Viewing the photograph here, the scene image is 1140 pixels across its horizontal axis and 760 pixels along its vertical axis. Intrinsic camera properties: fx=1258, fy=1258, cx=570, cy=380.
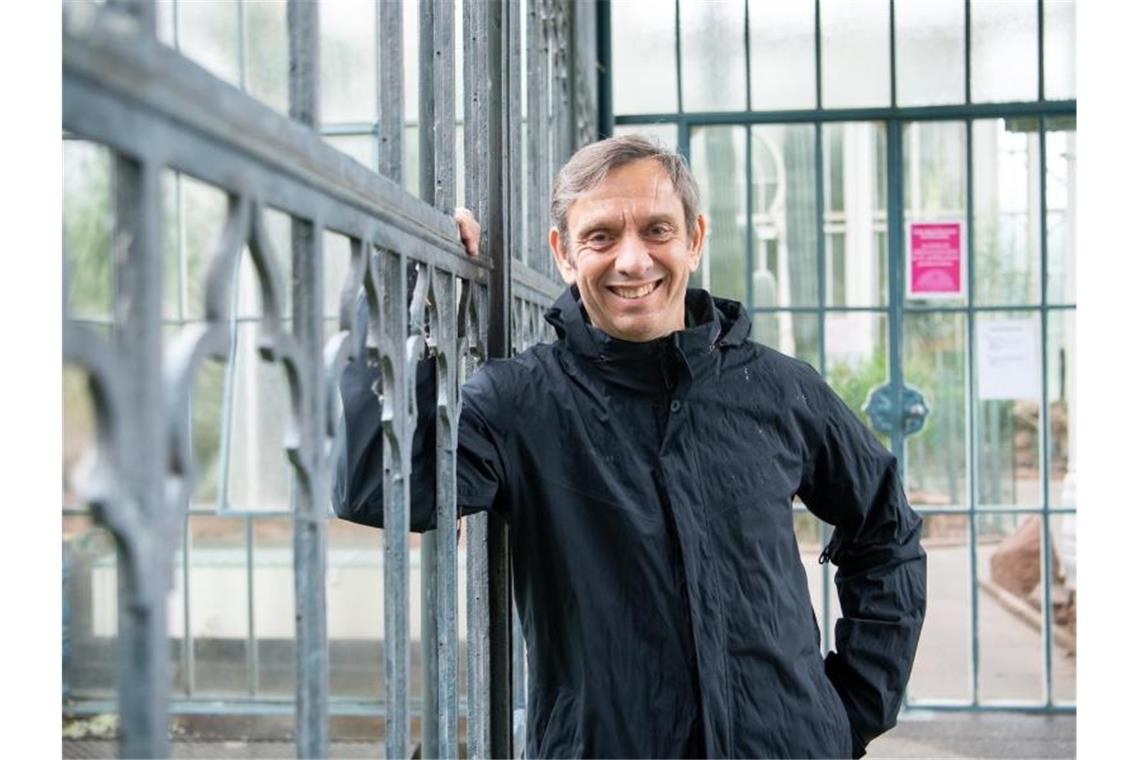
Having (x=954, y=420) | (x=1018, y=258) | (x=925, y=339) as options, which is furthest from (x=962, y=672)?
(x=1018, y=258)

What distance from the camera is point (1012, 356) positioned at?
5.52 meters

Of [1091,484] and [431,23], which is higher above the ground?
[431,23]

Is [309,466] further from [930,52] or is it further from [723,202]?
[930,52]

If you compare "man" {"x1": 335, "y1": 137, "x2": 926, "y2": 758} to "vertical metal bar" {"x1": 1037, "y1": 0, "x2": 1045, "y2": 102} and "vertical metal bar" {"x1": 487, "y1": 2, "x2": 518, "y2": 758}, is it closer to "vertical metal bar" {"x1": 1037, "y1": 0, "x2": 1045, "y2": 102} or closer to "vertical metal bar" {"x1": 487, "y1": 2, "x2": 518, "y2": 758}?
"vertical metal bar" {"x1": 487, "y1": 2, "x2": 518, "y2": 758}

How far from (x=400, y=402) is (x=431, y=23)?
2.15 ft

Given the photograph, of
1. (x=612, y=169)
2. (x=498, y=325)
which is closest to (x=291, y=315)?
(x=612, y=169)

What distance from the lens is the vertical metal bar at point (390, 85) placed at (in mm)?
1378

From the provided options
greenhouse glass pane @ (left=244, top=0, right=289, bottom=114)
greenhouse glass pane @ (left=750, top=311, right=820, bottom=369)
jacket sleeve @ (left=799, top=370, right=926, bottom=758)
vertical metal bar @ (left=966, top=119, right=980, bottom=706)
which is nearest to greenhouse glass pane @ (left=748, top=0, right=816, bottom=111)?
vertical metal bar @ (left=966, top=119, right=980, bottom=706)

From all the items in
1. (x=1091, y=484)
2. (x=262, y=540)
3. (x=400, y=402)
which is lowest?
(x=262, y=540)

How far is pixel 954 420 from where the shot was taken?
5.55m

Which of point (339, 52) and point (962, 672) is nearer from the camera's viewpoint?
point (339, 52)

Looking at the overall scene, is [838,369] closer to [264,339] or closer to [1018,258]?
[1018,258]

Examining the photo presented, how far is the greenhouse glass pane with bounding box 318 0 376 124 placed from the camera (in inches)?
84.4

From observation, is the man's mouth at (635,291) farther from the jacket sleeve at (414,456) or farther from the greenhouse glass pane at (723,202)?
the greenhouse glass pane at (723,202)
